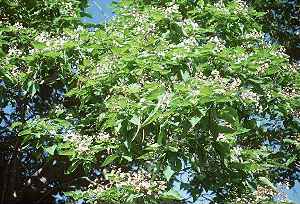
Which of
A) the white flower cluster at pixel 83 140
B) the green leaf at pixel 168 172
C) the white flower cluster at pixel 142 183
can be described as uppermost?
the white flower cluster at pixel 83 140

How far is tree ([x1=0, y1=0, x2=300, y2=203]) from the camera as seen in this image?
4.55m

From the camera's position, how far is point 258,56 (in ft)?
17.8

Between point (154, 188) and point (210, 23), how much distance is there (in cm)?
265

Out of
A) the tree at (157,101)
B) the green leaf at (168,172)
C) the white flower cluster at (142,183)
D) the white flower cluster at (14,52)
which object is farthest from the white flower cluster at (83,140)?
the white flower cluster at (14,52)

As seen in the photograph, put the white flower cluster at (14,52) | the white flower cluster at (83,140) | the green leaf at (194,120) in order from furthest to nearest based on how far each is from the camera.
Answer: the white flower cluster at (14,52)
the white flower cluster at (83,140)
the green leaf at (194,120)

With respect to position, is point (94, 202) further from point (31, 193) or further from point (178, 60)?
point (31, 193)

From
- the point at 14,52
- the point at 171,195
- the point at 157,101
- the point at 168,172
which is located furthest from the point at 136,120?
the point at 14,52

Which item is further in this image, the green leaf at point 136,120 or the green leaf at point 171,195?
the green leaf at point 136,120

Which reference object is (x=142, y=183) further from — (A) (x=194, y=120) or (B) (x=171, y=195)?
(A) (x=194, y=120)

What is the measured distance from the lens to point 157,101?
4688 millimetres

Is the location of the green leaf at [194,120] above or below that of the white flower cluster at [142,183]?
above

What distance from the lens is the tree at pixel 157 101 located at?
4547 millimetres

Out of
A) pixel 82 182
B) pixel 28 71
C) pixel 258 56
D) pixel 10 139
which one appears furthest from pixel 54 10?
pixel 258 56

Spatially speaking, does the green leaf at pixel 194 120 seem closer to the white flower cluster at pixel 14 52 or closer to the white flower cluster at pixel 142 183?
the white flower cluster at pixel 142 183
